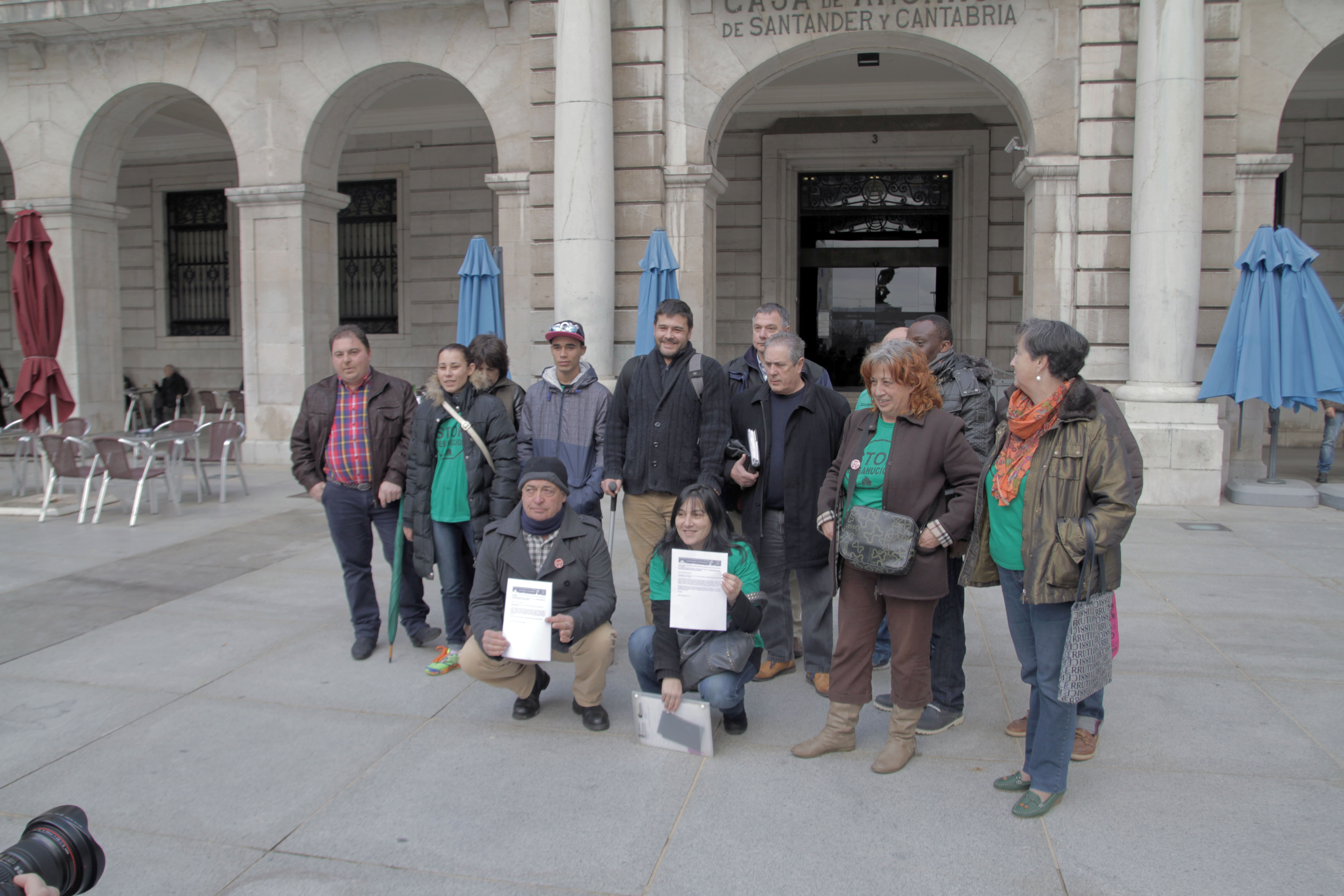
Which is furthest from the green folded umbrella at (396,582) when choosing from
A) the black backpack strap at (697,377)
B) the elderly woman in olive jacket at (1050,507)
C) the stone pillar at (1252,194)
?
the stone pillar at (1252,194)

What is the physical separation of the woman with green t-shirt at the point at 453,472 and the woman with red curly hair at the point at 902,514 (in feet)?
6.00

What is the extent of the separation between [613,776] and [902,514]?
150 centimetres

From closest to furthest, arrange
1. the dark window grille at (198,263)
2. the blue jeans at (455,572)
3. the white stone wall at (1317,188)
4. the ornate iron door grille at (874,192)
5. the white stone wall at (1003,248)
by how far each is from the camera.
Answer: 1. the blue jeans at (455,572)
2. the white stone wall at (1317,188)
3. the white stone wall at (1003,248)
4. the ornate iron door grille at (874,192)
5. the dark window grille at (198,263)

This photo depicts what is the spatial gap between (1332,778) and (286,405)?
454 inches

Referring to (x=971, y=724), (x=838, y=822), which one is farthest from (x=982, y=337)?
(x=838, y=822)

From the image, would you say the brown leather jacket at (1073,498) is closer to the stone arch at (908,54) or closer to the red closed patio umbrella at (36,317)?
the stone arch at (908,54)

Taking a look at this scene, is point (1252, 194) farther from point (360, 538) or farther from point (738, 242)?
point (360, 538)

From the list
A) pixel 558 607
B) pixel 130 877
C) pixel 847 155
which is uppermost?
pixel 847 155

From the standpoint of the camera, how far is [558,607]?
402 centimetres

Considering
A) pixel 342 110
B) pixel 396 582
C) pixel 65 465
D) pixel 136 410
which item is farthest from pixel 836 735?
pixel 136 410

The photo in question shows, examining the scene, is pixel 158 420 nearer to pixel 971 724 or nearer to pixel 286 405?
pixel 286 405

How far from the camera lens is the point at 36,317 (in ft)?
30.8

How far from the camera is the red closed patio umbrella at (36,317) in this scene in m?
9.23

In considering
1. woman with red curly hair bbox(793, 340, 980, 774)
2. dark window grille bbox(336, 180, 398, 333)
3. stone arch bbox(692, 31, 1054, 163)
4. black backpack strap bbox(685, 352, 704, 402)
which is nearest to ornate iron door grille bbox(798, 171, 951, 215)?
stone arch bbox(692, 31, 1054, 163)
